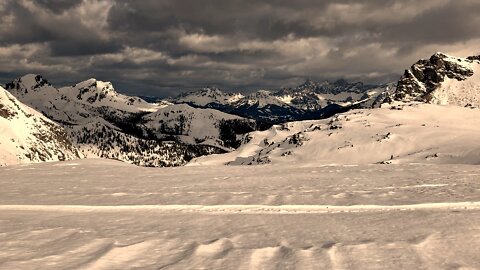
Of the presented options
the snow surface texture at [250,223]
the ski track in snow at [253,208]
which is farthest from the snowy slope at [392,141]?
the ski track in snow at [253,208]

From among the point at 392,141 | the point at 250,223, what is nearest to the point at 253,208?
the point at 250,223

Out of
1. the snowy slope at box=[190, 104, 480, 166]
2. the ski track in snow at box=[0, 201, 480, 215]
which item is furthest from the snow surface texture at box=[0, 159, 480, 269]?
the snowy slope at box=[190, 104, 480, 166]

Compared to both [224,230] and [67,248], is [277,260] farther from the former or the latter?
[67,248]

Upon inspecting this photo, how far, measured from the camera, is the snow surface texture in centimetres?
766

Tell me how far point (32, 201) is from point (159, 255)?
893cm

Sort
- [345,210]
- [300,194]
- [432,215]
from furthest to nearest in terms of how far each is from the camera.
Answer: [300,194], [345,210], [432,215]

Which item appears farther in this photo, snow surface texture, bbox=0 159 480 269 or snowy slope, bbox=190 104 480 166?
snowy slope, bbox=190 104 480 166

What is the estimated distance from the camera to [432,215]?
35.6 ft

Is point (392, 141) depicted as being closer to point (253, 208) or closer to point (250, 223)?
point (253, 208)

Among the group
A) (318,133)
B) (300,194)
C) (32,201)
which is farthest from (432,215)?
(318,133)

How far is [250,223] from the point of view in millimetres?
10781

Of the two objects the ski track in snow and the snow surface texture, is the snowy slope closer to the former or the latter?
the snow surface texture

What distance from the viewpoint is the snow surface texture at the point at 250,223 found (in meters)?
7.66

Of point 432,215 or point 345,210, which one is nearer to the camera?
point 432,215
